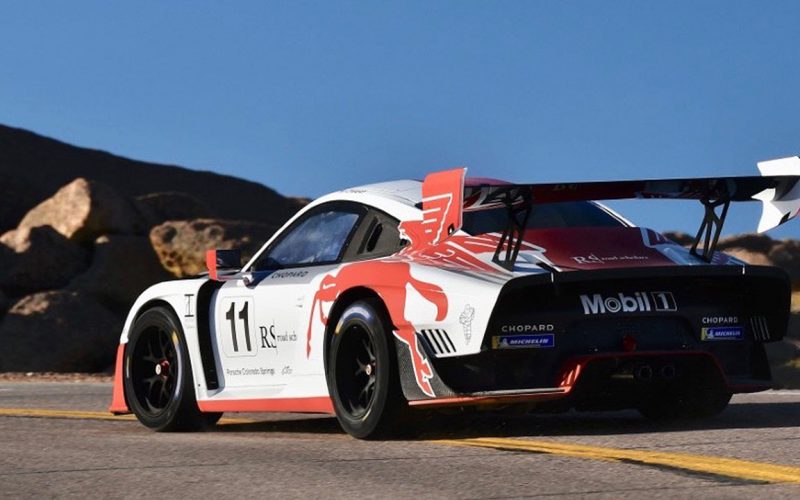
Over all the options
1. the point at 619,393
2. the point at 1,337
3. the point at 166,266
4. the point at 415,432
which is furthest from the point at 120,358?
the point at 166,266

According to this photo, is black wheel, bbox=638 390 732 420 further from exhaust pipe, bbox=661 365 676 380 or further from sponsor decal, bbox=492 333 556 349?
sponsor decal, bbox=492 333 556 349

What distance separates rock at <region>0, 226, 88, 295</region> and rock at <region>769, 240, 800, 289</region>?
12179 mm

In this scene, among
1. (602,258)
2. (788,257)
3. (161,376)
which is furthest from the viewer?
(788,257)

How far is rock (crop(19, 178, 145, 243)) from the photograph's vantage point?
2881 cm

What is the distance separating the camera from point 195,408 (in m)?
9.17

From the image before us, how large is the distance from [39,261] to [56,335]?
11.8ft

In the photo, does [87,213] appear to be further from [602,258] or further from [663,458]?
[663,458]

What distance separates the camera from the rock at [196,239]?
26953 mm

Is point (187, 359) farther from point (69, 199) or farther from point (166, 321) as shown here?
point (69, 199)

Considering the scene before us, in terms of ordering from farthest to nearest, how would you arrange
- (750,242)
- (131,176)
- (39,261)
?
(131,176), (750,242), (39,261)

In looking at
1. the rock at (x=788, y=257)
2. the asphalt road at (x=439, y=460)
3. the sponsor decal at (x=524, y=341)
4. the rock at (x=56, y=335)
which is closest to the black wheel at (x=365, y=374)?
the asphalt road at (x=439, y=460)

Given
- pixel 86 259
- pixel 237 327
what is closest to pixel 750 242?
pixel 86 259

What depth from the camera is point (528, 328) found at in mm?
7398

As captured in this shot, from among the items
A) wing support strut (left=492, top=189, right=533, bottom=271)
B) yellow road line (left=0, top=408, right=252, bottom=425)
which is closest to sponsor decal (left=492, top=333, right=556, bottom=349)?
wing support strut (left=492, top=189, right=533, bottom=271)
